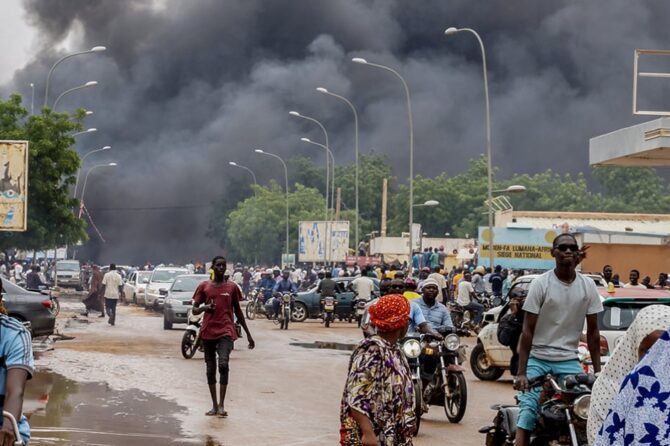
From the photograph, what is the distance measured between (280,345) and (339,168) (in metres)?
111

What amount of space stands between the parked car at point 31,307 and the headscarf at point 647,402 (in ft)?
65.9

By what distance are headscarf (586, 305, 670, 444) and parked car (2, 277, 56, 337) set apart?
1889 centimetres

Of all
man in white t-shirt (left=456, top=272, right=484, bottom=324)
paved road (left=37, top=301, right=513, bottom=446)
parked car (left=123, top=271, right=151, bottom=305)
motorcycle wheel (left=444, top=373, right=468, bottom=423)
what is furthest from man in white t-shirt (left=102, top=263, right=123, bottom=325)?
motorcycle wheel (left=444, top=373, right=468, bottom=423)

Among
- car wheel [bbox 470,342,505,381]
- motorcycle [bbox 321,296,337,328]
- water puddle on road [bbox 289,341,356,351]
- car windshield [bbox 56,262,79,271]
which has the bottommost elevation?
water puddle on road [bbox 289,341,356,351]

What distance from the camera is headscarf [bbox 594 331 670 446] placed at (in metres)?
3.74

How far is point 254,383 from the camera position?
18.4 m

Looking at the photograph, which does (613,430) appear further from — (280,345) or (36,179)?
(36,179)

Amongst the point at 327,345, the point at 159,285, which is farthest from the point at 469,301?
the point at 159,285

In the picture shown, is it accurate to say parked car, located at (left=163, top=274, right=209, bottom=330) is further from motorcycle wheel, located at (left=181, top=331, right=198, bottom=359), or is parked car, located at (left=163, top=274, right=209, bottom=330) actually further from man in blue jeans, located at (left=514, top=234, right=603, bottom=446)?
man in blue jeans, located at (left=514, top=234, right=603, bottom=446)

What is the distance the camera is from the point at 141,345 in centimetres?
2616

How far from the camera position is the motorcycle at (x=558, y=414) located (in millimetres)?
7746

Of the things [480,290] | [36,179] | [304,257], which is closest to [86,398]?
[480,290]

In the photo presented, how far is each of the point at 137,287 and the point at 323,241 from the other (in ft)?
93.0

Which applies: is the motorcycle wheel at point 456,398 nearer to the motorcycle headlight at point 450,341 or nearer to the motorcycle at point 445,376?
the motorcycle at point 445,376
